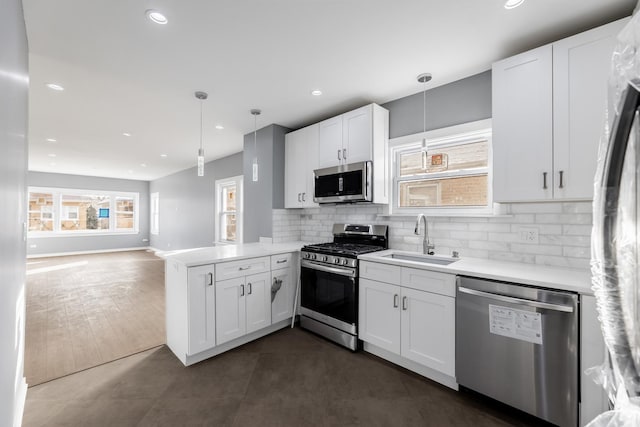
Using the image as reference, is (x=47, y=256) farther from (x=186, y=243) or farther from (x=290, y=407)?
(x=290, y=407)

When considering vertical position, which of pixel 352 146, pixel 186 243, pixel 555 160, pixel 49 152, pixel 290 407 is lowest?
pixel 290 407

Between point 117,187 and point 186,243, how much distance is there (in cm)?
401

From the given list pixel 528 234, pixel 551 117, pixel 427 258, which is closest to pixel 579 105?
pixel 551 117

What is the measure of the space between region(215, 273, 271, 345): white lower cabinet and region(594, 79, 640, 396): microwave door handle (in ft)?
8.26

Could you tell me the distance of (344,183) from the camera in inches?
120

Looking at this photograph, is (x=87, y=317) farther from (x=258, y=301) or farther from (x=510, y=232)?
(x=510, y=232)

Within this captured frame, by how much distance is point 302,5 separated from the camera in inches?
65.9

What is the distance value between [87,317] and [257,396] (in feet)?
9.42

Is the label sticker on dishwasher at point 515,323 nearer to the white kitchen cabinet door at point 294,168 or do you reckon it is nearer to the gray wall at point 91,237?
the white kitchen cabinet door at point 294,168

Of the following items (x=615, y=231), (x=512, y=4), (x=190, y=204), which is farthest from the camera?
(x=190, y=204)

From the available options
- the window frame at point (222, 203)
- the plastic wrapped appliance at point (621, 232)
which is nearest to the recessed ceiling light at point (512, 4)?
the plastic wrapped appliance at point (621, 232)

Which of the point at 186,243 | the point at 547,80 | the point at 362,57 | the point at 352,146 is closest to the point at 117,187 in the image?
the point at 186,243

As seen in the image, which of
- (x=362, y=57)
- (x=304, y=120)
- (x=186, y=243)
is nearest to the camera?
(x=362, y=57)

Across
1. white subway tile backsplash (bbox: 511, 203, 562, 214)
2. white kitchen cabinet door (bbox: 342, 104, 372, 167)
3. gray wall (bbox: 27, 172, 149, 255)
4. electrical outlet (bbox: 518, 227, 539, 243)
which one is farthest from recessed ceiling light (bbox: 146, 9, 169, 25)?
gray wall (bbox: 27, 172, 149, 255)
